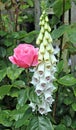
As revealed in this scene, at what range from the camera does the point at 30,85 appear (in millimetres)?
1794

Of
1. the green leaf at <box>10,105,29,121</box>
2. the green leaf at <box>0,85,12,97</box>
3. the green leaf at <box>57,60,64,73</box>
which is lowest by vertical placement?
the green leaf at <box>10,105,29,121</box>

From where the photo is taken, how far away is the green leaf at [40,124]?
4.50 ft

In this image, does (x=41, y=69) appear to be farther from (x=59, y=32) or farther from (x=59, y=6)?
(x=59, y=6)

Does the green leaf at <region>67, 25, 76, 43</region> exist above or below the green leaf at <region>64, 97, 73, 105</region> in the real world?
above

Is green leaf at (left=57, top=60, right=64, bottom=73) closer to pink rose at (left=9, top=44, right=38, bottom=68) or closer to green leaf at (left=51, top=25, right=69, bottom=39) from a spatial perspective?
green leaf at (left=51, top=25, right=69, bottom=39)

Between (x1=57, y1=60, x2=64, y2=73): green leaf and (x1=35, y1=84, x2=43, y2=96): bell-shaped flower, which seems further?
(x1=57, y1=60, x2=64, y2=73): green leaf

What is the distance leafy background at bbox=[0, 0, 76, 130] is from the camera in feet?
4.61

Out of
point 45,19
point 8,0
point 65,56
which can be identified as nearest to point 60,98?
point 65,56

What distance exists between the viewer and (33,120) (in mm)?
1389

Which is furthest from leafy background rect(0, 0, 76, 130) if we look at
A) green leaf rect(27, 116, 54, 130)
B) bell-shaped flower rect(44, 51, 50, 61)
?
bell-shaped flower rect(44, 51, 50, 61)

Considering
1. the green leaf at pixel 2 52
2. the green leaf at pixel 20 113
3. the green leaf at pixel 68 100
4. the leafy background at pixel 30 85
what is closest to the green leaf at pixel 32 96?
the leafy background at pixel 30 85

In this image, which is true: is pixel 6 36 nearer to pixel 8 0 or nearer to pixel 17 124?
A: pixel 8 0

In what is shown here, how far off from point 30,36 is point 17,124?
2.18 ft

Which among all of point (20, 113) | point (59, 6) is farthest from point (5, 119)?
point (59, 6)
